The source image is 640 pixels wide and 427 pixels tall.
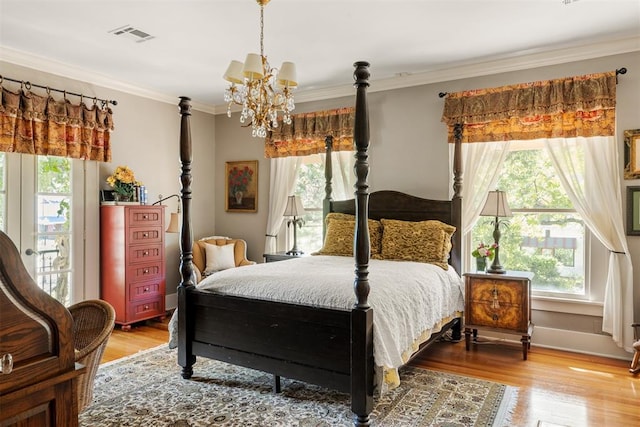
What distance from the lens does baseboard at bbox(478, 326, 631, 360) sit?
151 inches

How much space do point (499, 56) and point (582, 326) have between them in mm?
2636

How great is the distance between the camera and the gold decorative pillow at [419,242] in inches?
158

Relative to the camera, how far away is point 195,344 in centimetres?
327

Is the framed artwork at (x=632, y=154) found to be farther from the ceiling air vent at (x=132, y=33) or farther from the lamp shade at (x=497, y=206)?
the ceiling air vent at (x=132, y=33)

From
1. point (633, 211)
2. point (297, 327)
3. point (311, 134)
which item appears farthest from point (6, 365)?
point (311, 134)

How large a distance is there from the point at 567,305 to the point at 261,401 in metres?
2.95

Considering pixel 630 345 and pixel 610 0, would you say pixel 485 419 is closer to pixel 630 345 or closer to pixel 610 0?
pixel 630 345

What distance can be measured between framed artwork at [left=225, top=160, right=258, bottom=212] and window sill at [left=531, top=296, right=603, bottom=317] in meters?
3.57

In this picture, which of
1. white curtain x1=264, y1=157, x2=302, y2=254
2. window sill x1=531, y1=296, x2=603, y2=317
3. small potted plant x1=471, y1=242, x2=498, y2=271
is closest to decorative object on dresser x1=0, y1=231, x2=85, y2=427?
small potted plant x1=471, y1=242, x2=498, y2=271

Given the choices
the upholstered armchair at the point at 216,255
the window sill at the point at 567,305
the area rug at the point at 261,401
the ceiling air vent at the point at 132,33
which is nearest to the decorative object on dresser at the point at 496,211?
the window sill at the point at 567,305

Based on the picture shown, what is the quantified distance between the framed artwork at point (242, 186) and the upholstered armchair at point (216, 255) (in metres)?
0.58

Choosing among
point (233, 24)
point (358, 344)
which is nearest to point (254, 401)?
point (358, 344)

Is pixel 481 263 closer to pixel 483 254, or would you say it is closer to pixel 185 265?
pixel 483 254

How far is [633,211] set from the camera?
375cm
